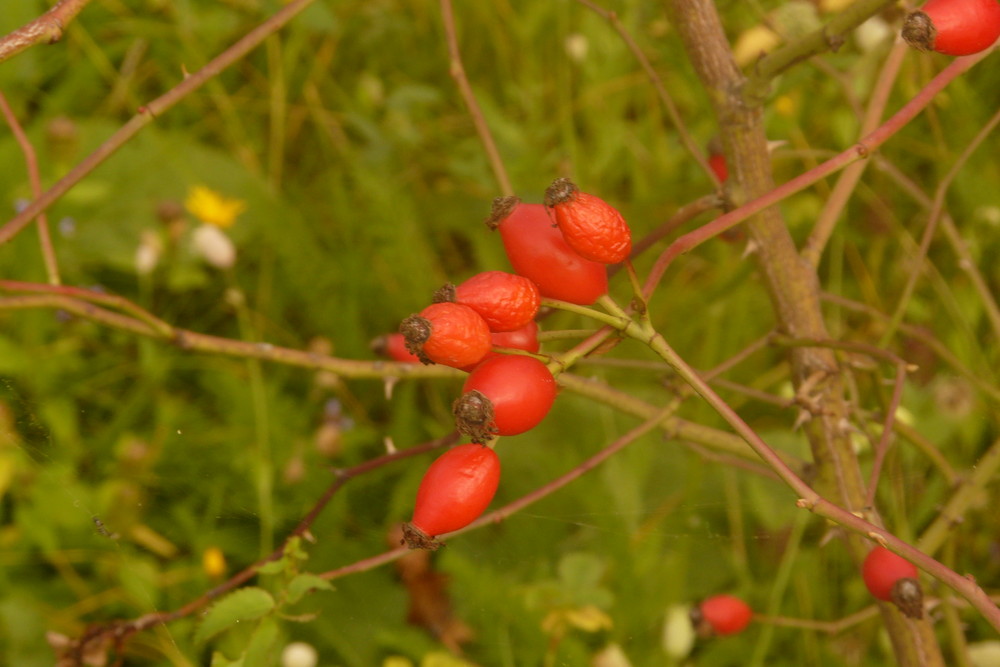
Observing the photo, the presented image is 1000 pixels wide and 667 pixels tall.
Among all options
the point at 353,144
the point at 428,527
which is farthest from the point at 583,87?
the point at 428,527

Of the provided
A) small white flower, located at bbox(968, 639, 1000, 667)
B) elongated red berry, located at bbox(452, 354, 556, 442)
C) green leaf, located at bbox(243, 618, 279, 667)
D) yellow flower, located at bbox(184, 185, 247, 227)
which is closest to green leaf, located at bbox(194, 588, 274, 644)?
green leaf, located at bbox(243, 618, 279, 667)

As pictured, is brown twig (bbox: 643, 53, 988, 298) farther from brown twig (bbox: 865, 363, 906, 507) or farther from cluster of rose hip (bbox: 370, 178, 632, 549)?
brown twig (bbox: 865, 363, 906, 507)

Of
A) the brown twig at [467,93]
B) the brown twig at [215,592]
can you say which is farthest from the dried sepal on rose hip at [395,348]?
the brown twig at [467,93]

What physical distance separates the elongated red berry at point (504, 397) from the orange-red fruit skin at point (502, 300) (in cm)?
3

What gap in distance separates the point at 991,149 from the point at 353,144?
72.4 inches

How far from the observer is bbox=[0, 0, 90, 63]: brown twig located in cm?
92

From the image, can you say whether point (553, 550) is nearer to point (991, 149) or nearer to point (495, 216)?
point (495, 216)

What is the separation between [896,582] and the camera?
3.34 feet

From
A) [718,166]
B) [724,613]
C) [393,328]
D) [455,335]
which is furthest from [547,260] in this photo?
[393,328]

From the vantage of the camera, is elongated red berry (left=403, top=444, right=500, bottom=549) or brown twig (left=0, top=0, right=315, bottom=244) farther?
→ brown twig (left=0, top=0, right=315, bottom=244)

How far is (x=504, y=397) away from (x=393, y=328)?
5.35 ft

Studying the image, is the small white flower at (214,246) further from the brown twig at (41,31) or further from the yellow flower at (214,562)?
the brown twig at (41,31)

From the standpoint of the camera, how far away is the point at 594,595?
1513 millimetres

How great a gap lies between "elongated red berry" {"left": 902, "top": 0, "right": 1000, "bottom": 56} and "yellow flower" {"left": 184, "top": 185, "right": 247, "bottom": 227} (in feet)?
6.26
